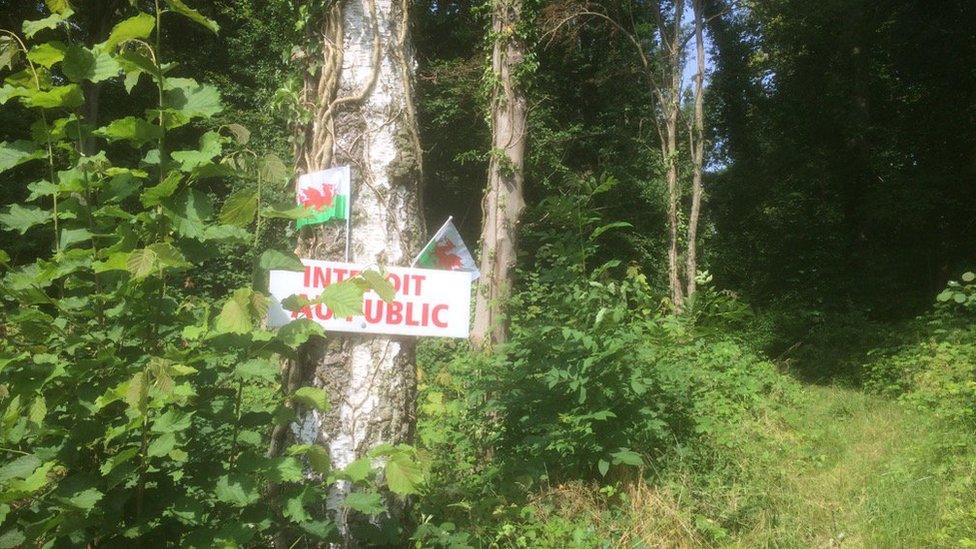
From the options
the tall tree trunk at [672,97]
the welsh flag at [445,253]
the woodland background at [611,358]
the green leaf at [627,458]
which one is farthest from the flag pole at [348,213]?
the tall tree trunk at [672,97]

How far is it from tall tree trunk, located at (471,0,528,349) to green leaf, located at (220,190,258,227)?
5.99 metres

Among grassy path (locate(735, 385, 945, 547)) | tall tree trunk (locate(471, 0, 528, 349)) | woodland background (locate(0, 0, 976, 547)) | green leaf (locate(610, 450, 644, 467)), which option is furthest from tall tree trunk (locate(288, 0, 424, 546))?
tall tree trunk (locate(471, 0, 528, 349))

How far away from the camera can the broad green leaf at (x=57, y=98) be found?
5.10ft

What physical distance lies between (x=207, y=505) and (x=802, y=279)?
57.3 ft

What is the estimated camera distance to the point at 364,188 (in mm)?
2334

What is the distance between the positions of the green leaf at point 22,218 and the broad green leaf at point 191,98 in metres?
0.41

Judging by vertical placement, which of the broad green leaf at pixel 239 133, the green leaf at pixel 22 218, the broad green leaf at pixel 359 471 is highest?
the broad green leaf at pixel 239 133

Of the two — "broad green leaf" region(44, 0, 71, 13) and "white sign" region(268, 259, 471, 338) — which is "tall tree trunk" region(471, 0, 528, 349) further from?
"broad green leaf" region(44, 0, 71, 13)

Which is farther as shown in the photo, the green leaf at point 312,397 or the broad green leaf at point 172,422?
the green leaf at point 312,397

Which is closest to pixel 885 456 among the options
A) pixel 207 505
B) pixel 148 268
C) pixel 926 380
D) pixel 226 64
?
pixel 926 380

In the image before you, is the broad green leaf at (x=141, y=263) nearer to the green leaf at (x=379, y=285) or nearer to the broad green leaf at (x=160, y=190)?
the broad green leaf at (x=160, y=190)

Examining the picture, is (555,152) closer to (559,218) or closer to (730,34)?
(730,34)

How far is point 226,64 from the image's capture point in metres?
16.9

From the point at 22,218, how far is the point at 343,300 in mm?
778
